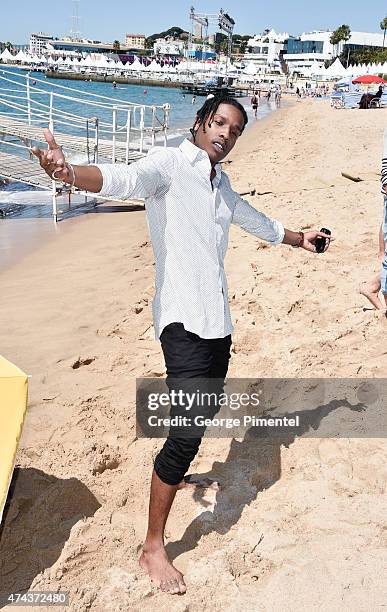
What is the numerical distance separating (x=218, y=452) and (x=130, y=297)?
277 cm

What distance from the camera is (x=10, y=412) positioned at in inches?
81.1

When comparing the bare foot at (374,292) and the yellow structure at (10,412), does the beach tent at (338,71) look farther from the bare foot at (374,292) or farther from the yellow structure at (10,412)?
the yellow structure at (10,412)

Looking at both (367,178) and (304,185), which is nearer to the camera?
(367,178)

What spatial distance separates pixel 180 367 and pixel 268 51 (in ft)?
468

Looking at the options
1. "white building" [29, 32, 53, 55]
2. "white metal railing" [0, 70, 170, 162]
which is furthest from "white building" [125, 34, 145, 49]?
"white metal railing" [0, 70, 170, 162]

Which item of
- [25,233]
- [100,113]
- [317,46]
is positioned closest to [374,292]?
[25,233]

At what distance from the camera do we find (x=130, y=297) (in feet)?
18.3

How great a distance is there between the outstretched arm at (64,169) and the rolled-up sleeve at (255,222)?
2.59ft

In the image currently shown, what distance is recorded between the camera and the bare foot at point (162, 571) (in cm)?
218

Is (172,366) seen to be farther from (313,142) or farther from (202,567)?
(313,142)

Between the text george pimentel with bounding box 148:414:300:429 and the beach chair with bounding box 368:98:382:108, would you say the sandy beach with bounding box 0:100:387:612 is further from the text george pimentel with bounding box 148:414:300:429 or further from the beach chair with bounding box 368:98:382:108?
the beach chair with bounding box 368:98:382:108

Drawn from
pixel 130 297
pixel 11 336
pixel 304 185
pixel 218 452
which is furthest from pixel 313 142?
pixel 218 452

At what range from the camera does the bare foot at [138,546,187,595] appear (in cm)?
218

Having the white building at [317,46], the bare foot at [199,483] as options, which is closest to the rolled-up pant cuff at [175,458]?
the bare foot at [199,483]
